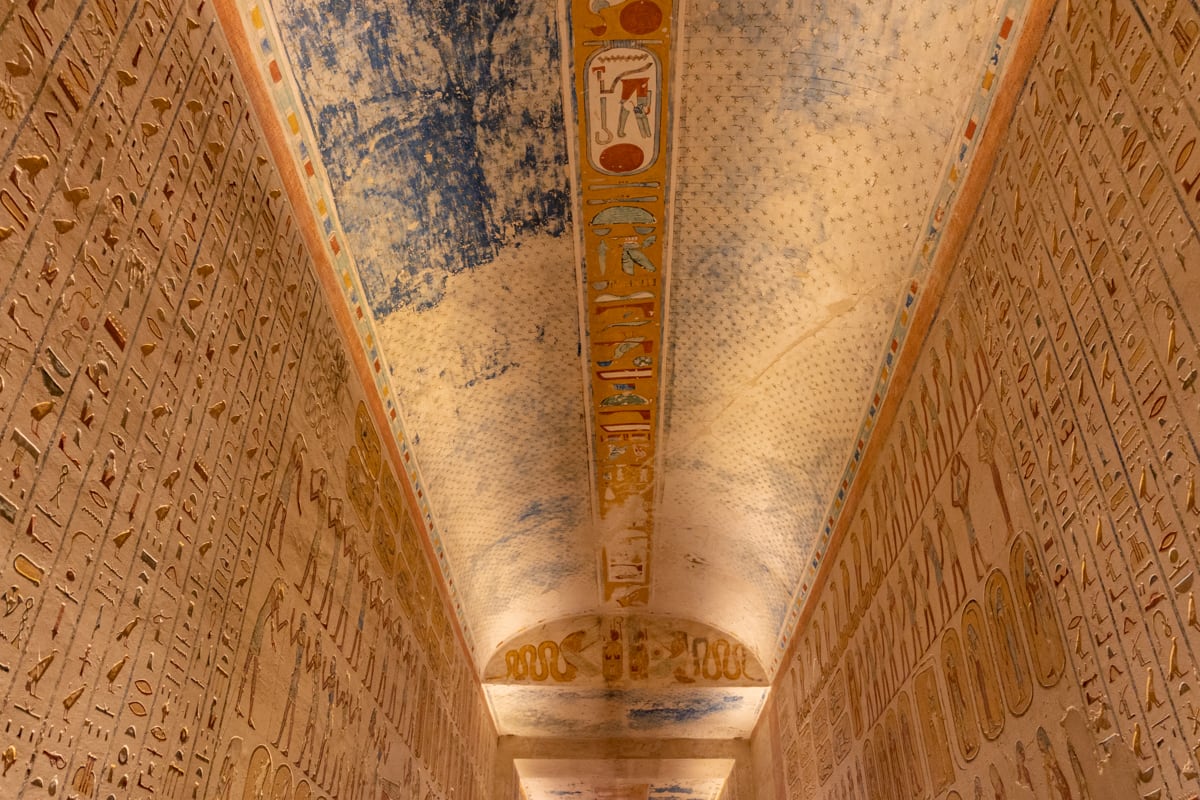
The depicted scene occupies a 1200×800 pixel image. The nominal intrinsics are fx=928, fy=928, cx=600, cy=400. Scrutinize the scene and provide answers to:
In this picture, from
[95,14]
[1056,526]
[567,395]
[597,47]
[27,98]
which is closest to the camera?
[27,98]

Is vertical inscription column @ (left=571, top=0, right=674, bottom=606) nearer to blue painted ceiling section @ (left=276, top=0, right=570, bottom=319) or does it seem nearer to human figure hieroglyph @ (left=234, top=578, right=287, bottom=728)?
blue painted ceiling section @ (left=276, top=0, right=570, bottom=319)

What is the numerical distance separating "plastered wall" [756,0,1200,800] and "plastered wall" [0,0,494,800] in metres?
2.94

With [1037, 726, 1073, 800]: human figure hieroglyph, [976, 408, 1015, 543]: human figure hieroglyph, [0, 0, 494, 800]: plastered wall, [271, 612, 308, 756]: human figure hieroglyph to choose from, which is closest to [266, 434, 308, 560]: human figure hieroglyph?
[0, 0, 494, 800]: plastered wall

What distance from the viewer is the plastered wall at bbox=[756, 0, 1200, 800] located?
2.61 metres

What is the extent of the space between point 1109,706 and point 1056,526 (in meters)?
0.64

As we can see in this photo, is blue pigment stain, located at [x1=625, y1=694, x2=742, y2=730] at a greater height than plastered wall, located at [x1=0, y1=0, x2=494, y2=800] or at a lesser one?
greater

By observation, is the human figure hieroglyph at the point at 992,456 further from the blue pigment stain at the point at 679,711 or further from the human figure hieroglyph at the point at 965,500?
the blue pigment stain at the point at 679,711

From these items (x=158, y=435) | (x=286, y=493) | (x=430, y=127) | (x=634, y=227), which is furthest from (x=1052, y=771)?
(x=430, y=127)

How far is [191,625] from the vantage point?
304 cm

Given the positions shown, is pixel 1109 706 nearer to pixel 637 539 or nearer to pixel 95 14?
pixel 95 14

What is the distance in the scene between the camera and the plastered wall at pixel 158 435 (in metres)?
2.20

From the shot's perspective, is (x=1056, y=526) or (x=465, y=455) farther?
(x=465, y=455)

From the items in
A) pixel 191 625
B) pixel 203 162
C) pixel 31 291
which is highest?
pixel 203 162

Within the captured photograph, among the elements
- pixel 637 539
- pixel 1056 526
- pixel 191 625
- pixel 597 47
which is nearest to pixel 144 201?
pixel 191 625
